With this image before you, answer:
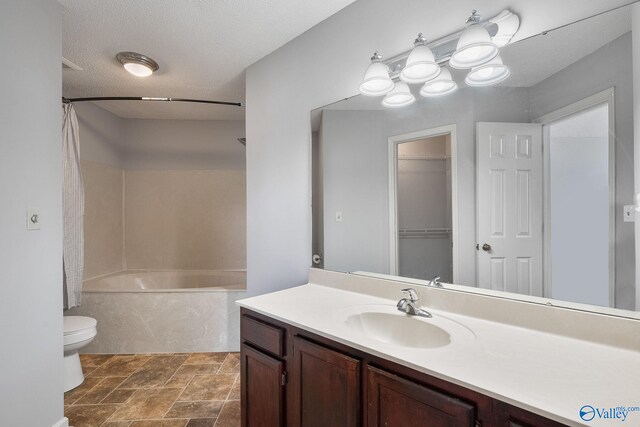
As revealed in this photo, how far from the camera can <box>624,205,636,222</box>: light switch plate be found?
923mm

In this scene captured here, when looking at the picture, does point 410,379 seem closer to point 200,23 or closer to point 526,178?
point 526,178

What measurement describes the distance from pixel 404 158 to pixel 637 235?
2.90 ft

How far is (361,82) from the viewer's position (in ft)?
5.29

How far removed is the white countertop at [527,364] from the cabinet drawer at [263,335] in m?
0.09

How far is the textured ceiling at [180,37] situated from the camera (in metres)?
1.68

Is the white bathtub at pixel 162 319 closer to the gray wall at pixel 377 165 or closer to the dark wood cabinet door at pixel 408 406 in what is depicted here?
the gray wall at pixel 377 165

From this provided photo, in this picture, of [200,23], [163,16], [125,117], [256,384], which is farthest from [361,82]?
[125,117]

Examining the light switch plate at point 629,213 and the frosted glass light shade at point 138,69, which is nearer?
the light switch plate at point 629,213

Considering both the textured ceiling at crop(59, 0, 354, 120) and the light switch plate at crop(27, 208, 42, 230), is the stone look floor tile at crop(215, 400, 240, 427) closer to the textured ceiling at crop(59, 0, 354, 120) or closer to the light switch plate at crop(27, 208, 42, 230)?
the light switch plate at crop(27, 208, 42, 230)

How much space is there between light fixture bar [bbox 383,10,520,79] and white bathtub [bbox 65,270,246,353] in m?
2.20

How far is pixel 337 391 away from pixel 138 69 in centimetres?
264

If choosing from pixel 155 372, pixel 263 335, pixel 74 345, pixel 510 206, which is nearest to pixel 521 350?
pixel 510 206

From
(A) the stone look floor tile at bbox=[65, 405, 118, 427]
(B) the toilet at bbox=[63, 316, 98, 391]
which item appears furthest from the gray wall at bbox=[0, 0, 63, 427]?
(B) the toilet at bbox=[63, 316, 98, 391]

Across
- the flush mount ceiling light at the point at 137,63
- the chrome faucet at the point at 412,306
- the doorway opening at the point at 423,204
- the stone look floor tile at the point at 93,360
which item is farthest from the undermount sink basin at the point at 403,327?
the stone look floor tile at the point at 93,360
